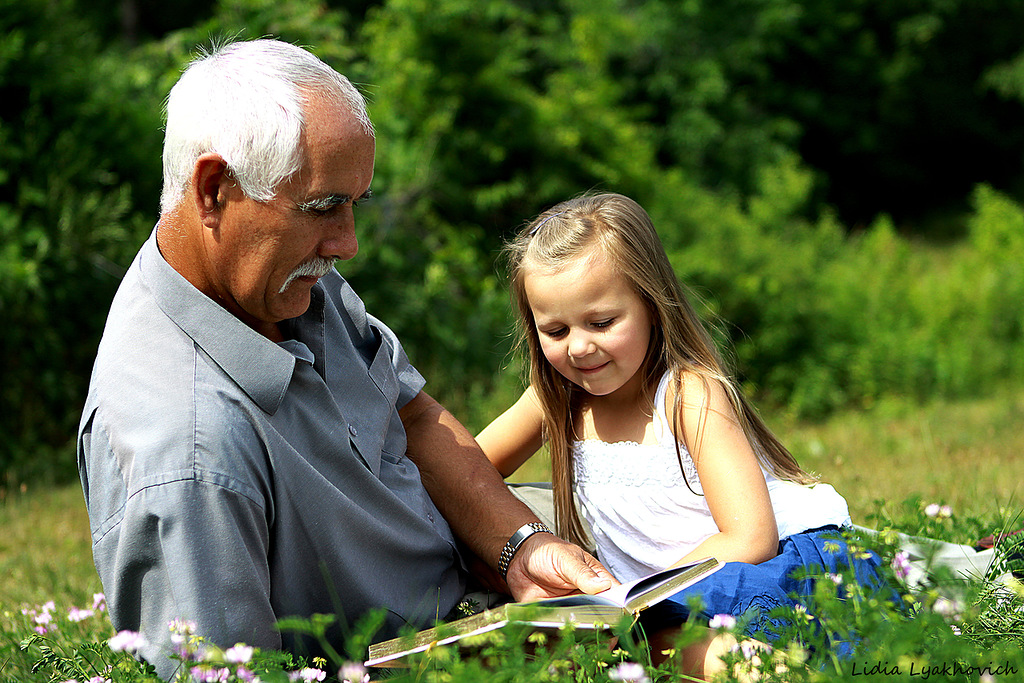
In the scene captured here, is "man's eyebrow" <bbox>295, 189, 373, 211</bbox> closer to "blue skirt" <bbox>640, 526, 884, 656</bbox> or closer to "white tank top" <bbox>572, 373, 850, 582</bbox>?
"white tank top" <bbox>572, 373, 850, 582</bbox>

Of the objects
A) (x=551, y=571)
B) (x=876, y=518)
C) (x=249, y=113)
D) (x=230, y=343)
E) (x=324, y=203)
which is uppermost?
(x=249, y=113)

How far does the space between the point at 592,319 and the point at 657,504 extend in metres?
0.57

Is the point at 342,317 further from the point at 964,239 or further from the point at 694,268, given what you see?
the point at 964,239

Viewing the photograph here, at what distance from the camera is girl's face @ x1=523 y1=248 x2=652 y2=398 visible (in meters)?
2.53

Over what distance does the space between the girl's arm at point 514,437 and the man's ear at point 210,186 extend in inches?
47.8

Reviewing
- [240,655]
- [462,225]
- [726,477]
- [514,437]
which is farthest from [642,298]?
[462,225]

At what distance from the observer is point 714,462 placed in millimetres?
2426

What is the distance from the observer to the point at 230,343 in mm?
2045

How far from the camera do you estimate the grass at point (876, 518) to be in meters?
1.62

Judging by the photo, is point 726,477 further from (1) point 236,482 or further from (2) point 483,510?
(1) point 236,482

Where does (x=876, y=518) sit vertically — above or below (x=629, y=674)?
below

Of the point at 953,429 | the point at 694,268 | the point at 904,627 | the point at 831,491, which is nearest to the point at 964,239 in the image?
the point at 694,268

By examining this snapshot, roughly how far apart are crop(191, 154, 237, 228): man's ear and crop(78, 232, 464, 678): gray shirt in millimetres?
155

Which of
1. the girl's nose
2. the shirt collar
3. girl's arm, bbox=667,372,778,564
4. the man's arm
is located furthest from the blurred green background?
the shirt collar
